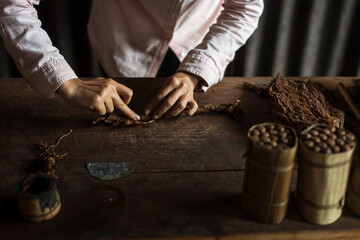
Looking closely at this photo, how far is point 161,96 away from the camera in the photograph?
1.20 meters

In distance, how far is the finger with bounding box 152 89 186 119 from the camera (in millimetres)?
1195

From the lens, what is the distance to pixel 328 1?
206cm

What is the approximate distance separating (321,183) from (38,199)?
1.93 ft

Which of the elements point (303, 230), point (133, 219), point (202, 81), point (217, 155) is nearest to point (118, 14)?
point (202, 81)

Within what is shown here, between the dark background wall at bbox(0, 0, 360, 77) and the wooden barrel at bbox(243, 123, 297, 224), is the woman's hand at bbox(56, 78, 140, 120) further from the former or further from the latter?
the dark background wall at bbox(0, 0, 360, 77)

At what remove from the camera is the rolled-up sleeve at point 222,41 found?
1.30m

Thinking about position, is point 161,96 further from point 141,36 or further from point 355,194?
point 355,194

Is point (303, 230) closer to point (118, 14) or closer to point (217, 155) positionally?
point (217, 155)

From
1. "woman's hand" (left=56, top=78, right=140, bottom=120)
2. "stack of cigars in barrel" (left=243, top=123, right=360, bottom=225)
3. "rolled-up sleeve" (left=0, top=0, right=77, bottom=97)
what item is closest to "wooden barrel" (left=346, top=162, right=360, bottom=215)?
"stack of cigars in barrel" (left=243, top=123, right=360, bottom=225)

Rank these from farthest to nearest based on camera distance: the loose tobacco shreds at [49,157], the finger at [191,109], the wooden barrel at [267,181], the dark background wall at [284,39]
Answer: the dark background wall at [284,39] < the finger at [191,109] < the loose tobacco shreds at [49,157] < the wooden barrel at [267,181]

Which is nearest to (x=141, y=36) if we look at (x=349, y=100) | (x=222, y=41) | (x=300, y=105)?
(x=222, y=41)

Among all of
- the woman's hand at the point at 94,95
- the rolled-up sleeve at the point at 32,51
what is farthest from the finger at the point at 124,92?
the rolled-up sleeve at the point at 32,51

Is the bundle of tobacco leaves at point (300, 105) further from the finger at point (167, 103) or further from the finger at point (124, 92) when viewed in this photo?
the finger at point (124, 92)

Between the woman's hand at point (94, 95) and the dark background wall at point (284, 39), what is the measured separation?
951 mm
